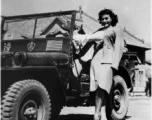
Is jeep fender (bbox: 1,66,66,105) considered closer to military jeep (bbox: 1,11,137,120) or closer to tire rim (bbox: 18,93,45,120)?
military jeep (bbox: 1,11,137,120)

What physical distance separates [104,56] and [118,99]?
1.46 metres

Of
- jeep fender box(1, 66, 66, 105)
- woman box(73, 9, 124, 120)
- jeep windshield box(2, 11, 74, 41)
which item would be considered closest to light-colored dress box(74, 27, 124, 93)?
woman box(73, 9, 124, 120)

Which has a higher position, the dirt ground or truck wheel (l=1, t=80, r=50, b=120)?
truck wheel (l=1, t=80, r=50, b=120)

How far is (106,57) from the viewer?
354 cm

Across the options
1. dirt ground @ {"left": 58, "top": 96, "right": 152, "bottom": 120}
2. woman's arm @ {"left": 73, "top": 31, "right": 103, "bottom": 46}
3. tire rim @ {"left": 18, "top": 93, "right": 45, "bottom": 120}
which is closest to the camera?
tire rim @ {"left": 18, "top": 93, "right": 45, "bottom": 120}

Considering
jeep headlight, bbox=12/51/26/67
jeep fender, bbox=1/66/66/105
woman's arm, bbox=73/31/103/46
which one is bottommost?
jeep fender, bbox=1/66/66/105

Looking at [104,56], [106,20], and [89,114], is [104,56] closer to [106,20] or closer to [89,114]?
[106,20]

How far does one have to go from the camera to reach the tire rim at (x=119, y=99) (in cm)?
462

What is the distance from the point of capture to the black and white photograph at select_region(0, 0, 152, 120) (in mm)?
3314

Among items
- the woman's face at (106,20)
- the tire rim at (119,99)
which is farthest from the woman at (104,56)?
the tire rim at (119,99)

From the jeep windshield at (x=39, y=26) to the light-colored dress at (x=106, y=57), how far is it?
0.72 meters

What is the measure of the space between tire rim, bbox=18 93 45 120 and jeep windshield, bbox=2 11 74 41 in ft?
4.37

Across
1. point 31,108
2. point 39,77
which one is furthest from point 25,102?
point 39,77

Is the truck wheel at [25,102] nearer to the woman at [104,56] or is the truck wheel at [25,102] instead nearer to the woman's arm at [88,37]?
the woman at [104,56]
